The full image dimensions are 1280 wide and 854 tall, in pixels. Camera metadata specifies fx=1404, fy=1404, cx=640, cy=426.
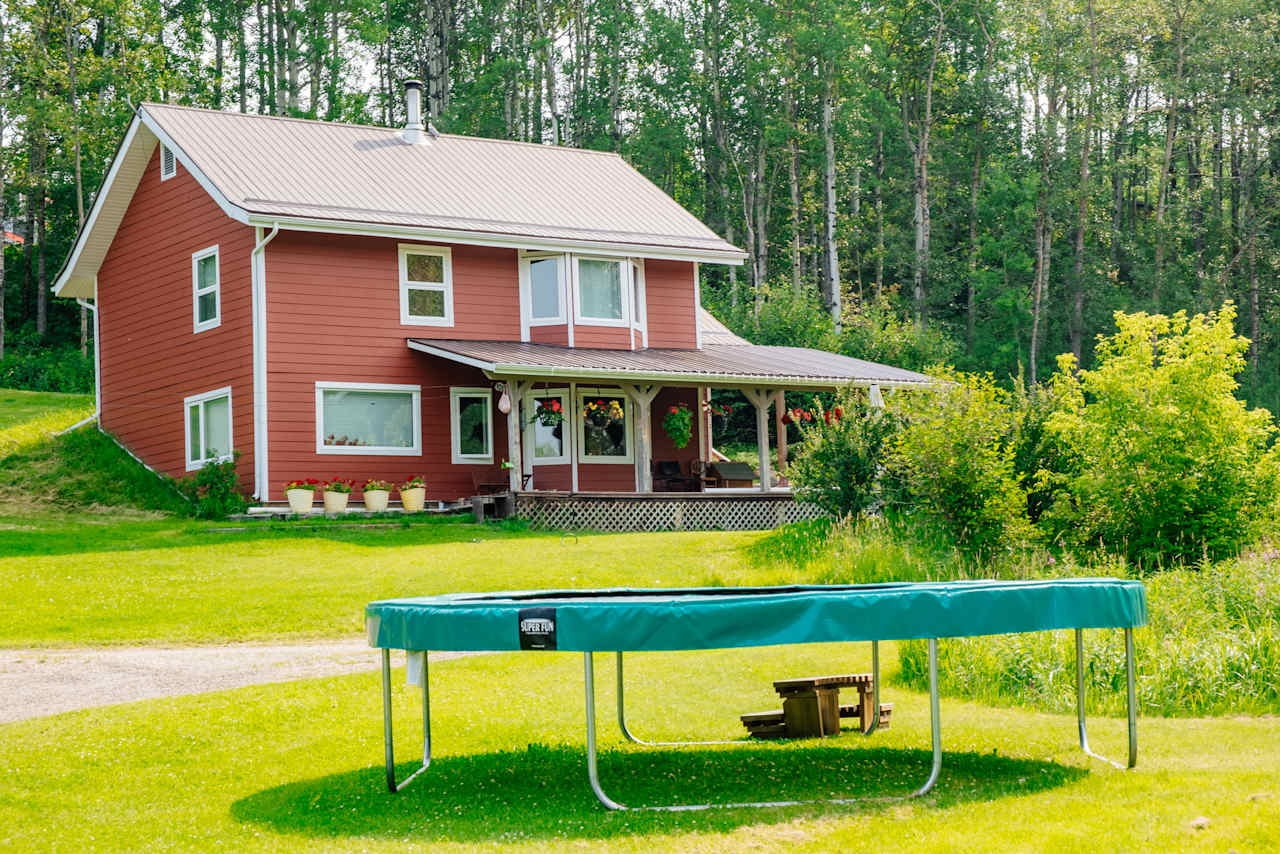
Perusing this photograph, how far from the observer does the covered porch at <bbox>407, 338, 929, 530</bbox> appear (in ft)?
80.1

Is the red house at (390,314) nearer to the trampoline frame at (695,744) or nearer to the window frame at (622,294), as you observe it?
the window frame at (622,294)

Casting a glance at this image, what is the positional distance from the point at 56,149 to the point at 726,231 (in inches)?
899

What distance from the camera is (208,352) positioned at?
85.9ft

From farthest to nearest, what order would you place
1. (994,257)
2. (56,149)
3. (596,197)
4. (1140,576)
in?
(994,257) → (56,149) → (596,197) → (1140,576)

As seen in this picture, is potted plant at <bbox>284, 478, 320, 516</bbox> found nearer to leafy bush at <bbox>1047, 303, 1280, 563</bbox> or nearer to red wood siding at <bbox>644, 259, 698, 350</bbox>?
red wood siding at <bbox>644, 259, 698, 350</bbox>

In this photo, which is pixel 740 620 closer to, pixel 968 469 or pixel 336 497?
pixel 968 469

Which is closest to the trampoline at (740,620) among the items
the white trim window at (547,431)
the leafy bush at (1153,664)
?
the leafy bush at (1153,664)

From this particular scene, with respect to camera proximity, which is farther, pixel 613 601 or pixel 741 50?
pixel 741 50

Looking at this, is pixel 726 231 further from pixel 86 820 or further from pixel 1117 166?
pixel 86 820

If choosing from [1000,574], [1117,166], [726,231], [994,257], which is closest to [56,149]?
[726,231]

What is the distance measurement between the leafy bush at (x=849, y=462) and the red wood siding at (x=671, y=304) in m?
8.90

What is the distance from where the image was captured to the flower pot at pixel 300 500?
23.4m

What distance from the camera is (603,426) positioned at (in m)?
28.5

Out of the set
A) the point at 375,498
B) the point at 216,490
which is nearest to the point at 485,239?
the point at 375,498
